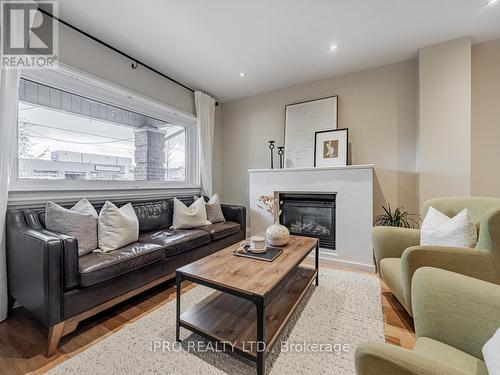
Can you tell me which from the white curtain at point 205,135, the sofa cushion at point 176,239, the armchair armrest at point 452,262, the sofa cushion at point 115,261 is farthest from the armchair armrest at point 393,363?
the white curtain at point 205,135

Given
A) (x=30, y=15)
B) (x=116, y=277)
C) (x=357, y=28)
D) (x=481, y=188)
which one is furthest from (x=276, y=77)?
(x=116, y=277)

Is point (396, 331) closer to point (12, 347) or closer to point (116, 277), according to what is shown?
point (116, 277)

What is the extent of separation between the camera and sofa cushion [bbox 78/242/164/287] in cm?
157

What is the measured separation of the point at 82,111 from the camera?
253cm

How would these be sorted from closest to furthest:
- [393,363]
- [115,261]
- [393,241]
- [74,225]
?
1. [393,363]
2. [115,261]
3. [74,225]
4. [393,241]

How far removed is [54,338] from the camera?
1.41 metres

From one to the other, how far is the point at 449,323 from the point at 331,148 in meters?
2.63

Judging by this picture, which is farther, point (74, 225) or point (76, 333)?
point (74, 225)

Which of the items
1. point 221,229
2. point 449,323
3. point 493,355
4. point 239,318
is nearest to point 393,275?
point 449,323

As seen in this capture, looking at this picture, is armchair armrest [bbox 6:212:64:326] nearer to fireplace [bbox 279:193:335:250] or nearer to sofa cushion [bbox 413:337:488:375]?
sofa cushion [bbox 413:337:488:375]

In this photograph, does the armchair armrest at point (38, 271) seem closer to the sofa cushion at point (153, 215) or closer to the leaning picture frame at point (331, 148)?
the sofa cushion at point (153, 215)

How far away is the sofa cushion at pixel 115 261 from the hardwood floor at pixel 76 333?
1.20 ft

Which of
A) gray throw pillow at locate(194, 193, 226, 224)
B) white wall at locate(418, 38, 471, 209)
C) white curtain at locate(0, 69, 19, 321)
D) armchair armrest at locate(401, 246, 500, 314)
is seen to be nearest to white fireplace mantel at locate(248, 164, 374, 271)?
white wall at locate(418, 38, 471, 209)

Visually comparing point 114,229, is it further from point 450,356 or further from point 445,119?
point 445,119
